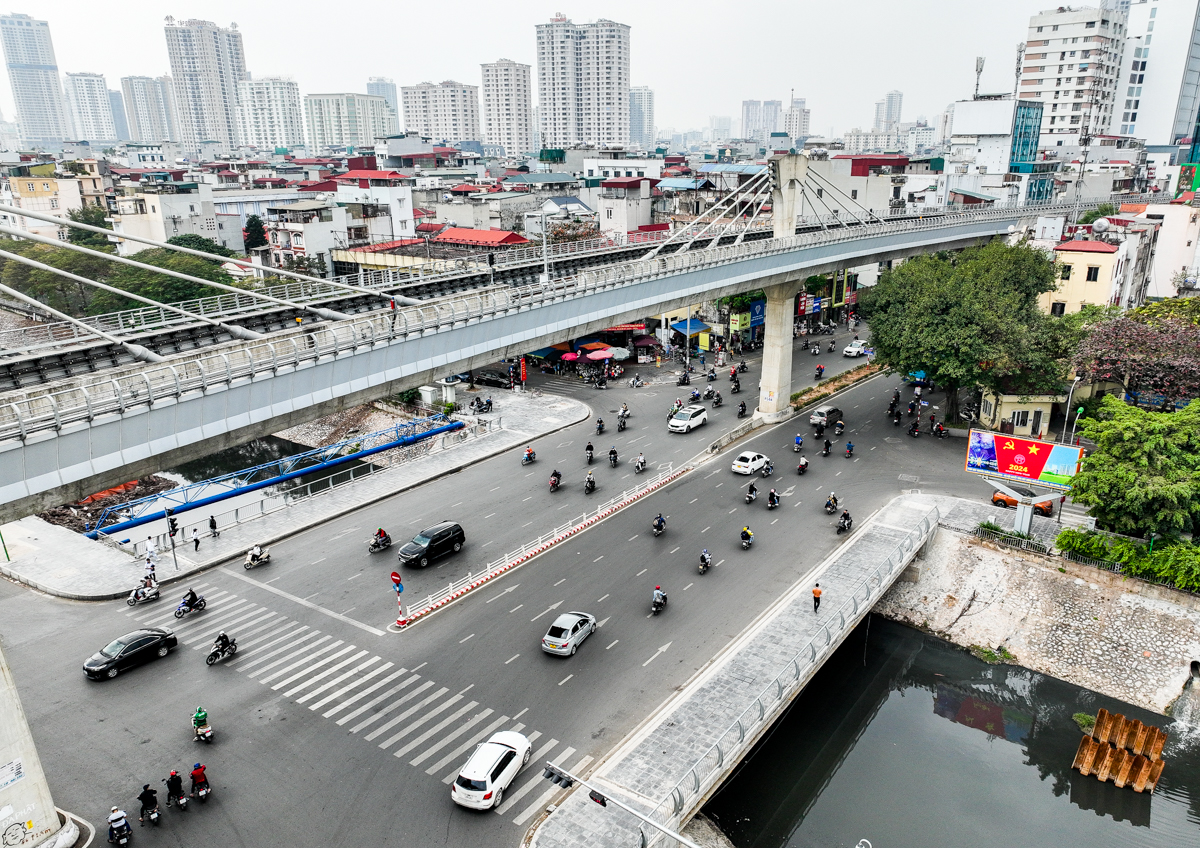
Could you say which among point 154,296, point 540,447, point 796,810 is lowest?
point 796,810

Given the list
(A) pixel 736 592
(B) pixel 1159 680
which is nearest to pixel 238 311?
(A) pixel 736 592

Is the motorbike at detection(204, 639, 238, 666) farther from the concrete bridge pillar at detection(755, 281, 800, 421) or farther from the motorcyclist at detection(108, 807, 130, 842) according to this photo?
the concrete bridge pillar at detection(755, 281, 800, 421)

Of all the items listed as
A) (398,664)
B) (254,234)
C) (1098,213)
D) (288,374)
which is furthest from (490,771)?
(254,234)

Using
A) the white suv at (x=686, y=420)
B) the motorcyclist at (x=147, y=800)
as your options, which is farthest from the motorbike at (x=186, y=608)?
the white suv at (x=686, y=420)

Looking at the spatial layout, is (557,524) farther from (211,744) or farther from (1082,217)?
(1082,217)

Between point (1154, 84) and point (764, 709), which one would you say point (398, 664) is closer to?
point (764, 709)

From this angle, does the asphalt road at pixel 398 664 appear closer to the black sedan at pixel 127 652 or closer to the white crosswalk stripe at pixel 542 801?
the white crosswalk stripe at pixel 542 801
